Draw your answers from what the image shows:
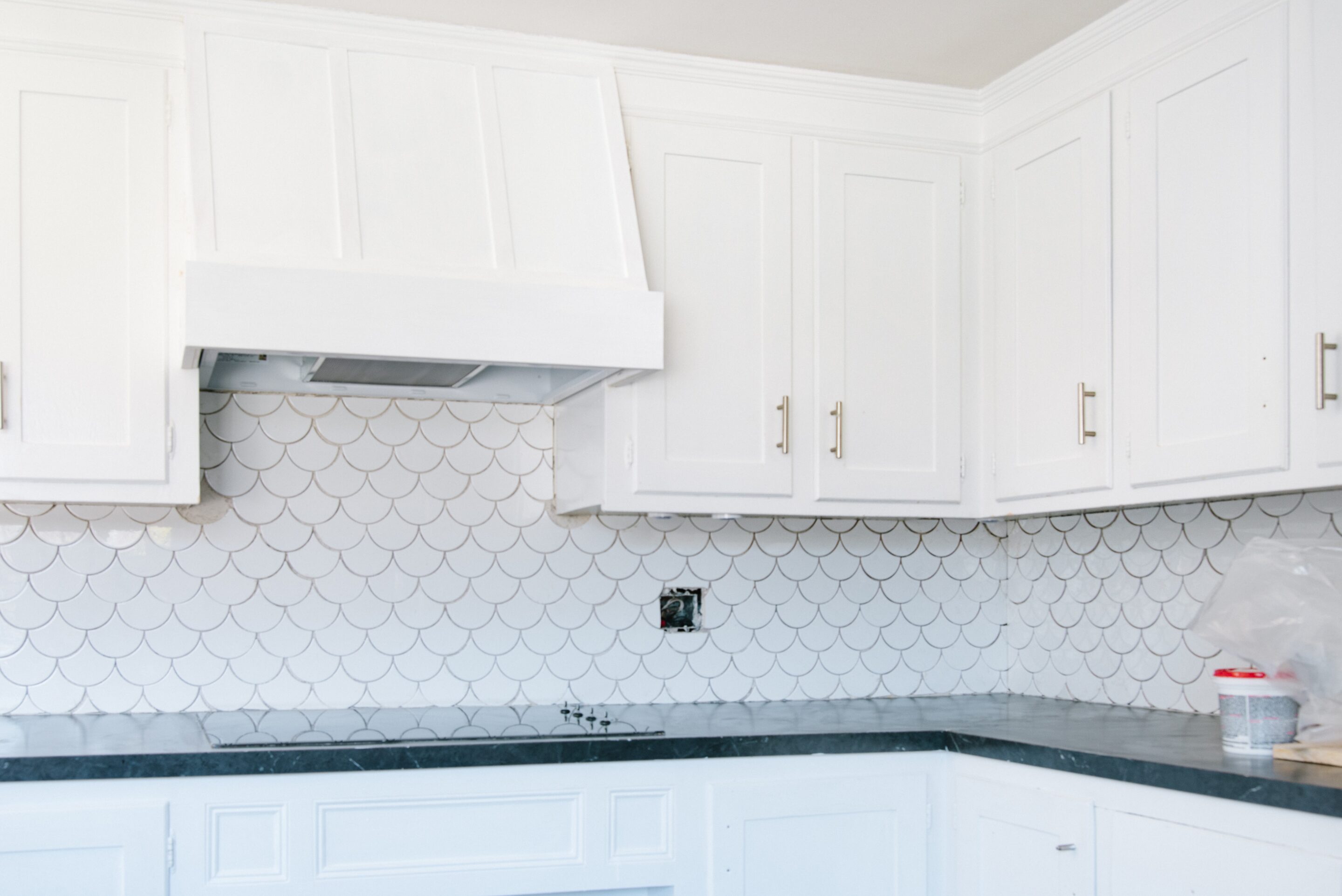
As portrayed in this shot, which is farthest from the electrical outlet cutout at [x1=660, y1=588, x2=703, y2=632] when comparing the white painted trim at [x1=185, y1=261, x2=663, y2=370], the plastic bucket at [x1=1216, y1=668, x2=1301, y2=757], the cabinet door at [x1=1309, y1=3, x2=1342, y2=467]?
the cabinet door at [x1=1309, y1=3, x2=1342, y2=467]

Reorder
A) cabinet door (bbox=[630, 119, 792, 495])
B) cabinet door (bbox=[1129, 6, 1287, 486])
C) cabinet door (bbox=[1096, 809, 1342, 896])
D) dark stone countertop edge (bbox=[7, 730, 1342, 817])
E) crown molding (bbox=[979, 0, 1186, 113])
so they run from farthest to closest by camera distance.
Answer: cabinet door (bbox=[630, 119, 792, 495]) → crown molding (bbox=[979, 0, 1186, 113]) → cabinet door (bbox=[1129, 6, 1287, 486]) → dark stone countertop edge (bbox=[7, 730, 1342, 817]) → cabinet door (bbox=[1096, 809, 1342, 896])

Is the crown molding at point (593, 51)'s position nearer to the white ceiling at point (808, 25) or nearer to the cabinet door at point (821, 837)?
the white ceiling at point (808, 25)

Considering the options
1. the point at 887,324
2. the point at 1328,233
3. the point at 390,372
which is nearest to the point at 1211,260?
the point at 1328,233

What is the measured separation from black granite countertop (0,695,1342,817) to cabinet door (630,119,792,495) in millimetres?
564

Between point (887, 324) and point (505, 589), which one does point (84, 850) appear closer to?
point (505, 589)

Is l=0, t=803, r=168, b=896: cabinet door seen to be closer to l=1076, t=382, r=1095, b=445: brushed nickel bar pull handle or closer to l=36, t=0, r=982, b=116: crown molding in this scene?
l=36, t=0, r=982, b=116: crown molding

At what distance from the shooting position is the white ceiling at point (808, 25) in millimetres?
2607

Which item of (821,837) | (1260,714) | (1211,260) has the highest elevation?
(1211,260)

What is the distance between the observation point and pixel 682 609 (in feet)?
10.2

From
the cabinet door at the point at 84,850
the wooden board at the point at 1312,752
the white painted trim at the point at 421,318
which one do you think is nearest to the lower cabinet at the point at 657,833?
the cabinet door at the point at 84,850

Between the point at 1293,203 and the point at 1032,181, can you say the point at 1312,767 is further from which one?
the point at 1032,181

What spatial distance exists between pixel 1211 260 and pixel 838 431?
34.6 inches

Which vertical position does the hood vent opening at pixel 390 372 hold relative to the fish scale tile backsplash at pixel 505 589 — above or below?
above

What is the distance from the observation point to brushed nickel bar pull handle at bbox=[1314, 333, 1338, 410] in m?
2.06
